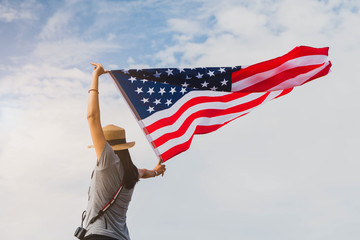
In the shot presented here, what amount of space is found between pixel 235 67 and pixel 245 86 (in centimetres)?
43

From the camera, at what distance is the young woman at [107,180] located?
520cm

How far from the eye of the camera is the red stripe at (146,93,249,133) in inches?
307

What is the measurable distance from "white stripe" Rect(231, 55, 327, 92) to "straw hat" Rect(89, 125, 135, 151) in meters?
3.71

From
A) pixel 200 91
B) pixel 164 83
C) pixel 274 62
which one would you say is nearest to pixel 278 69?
pixel 274 62

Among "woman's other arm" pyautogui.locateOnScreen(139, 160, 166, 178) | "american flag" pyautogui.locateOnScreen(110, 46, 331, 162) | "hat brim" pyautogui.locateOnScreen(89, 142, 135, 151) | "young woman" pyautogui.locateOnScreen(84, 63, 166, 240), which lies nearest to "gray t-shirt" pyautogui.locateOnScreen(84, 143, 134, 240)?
"young woman" pyautogui.locateOnScreen(84, 63, 166, 240)

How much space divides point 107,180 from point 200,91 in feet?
12.4

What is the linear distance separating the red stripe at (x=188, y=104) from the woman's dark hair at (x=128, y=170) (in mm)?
2101

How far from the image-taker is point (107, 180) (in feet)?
17.4

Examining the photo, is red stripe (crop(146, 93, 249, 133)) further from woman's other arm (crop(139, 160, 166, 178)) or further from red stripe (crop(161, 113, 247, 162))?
woman's other arm (crop(139, 160, 166, 178))

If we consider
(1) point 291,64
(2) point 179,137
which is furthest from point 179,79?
(1) point 291,64

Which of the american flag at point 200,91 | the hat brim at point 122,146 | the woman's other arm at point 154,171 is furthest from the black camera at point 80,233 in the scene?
the american flag at point 200,91

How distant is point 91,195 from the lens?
5422 mm

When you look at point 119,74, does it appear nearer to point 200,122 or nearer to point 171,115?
point 171,115

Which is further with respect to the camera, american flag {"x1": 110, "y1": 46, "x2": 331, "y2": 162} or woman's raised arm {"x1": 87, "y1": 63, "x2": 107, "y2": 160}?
american flag {"x1": 110, "y1": 46, "x2": 331, "y2": 162}
